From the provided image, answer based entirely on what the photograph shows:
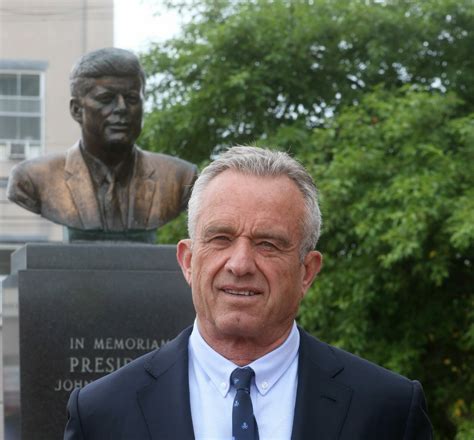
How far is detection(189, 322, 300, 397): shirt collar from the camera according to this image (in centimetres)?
306

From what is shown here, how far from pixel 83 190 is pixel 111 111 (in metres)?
0.49

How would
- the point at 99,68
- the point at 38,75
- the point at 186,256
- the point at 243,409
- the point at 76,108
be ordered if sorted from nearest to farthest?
the point at 243,409
the point at 186,256
the point at 99,68
the point at 76,108
the point at 38,75

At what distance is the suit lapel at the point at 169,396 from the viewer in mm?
3025

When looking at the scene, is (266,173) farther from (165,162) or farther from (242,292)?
(165,162)

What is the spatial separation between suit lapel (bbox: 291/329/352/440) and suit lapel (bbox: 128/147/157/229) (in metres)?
4.41

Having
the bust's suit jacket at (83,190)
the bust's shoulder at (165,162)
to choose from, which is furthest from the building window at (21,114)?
the bust's suit jacket at (83,190)

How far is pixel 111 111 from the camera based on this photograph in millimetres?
7367

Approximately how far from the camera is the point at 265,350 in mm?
3100

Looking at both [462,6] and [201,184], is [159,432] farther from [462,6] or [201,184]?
[462,6]

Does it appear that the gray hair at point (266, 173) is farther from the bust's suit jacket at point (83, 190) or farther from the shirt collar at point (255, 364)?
the bust's suit jacket at point (83, 190)

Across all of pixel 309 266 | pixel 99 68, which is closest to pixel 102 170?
pixel 99 68

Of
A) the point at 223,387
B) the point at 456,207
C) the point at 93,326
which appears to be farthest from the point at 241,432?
the point at 456,207

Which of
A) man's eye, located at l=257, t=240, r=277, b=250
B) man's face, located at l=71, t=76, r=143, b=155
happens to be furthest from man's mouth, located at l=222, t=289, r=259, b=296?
man's face, located at l=71, t=76, r=143, b=155

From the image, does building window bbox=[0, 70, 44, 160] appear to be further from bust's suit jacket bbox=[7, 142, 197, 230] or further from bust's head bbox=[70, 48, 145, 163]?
bust's head bbox=[70, 48, 145, 163]
